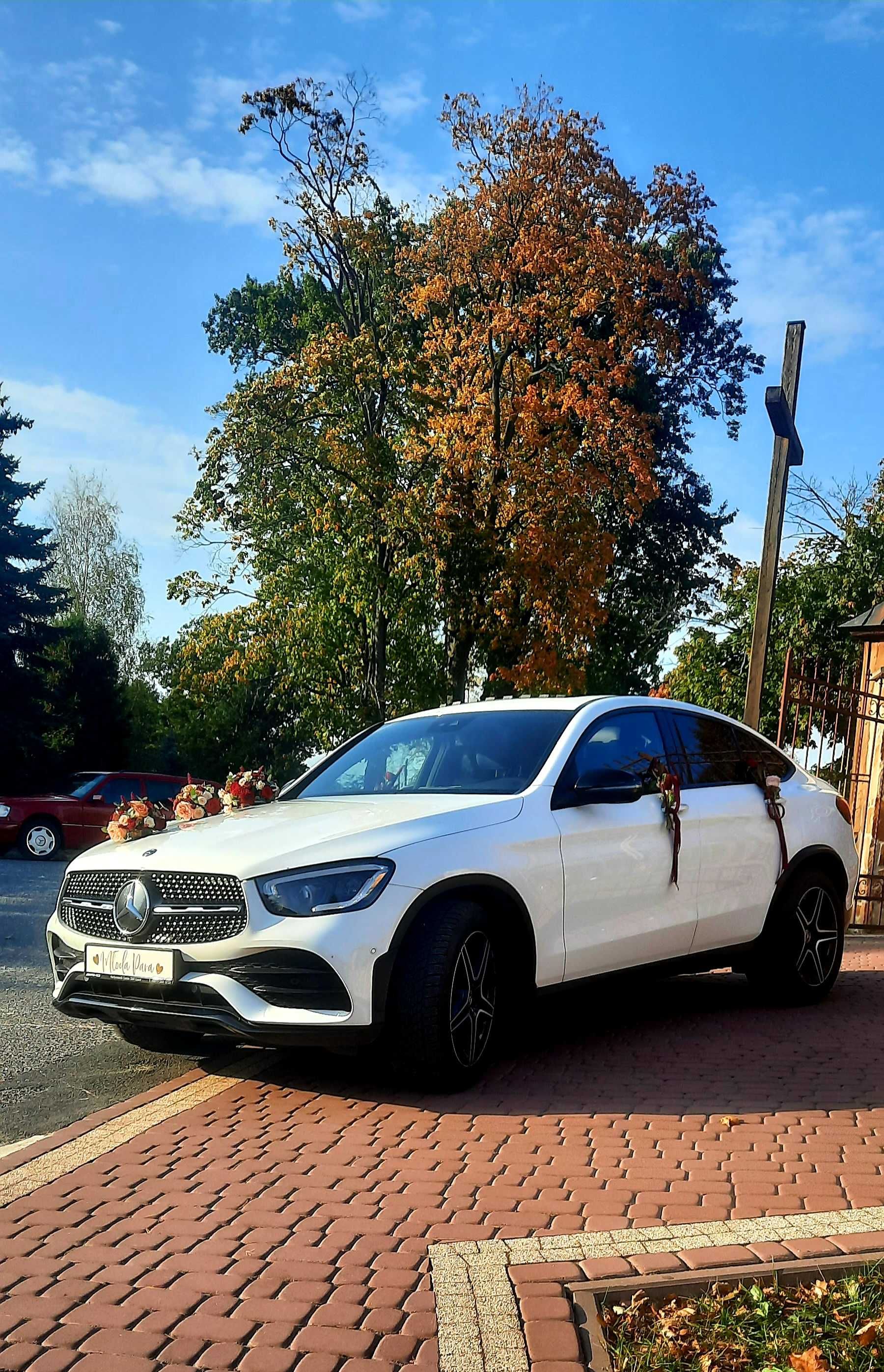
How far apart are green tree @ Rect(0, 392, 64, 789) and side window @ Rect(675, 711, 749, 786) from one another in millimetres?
23926

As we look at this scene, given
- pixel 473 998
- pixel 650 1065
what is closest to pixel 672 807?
pixel 650 1065

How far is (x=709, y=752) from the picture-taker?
752 centimetres

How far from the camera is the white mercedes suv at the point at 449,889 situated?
5238 mm

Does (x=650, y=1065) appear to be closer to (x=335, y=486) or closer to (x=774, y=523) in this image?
(x=774, y=523)

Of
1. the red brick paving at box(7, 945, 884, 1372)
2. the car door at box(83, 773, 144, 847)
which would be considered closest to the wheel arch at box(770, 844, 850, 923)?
the red brick paving at box(7, 945, 884, 1372)

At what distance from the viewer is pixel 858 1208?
4203 millimetres

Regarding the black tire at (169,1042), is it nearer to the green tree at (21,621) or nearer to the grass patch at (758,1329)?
the grass patch at (758,1329)

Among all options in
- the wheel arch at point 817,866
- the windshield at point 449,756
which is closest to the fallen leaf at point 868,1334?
the windshield at point 449,756

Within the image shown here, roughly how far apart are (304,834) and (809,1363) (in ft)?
10.1

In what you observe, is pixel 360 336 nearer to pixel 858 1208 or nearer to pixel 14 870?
pixel 14 870

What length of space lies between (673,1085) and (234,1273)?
2660 mm

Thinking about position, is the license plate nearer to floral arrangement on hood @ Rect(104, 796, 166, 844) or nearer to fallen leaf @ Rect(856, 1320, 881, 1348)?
floral arrangement on hood @ Rect(104, 796, 166, 844)

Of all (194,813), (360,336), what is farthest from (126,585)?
(194,813)

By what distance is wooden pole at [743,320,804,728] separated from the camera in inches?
508
